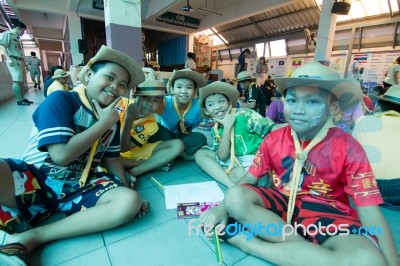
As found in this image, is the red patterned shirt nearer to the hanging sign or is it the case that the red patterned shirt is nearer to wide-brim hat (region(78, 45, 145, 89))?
wide-brim hat (region(78, 45, 145, 89))

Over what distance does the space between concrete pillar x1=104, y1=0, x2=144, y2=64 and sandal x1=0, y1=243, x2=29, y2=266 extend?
296cm

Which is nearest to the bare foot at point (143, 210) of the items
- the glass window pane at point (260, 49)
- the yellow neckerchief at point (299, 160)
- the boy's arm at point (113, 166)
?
the boy's arm at point (113, 166)

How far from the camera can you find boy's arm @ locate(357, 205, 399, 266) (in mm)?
743

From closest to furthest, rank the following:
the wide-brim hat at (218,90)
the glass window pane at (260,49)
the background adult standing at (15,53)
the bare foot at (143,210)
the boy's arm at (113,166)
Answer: the bare foot at (143,210)
the boy's arm at (113,166)
the wide-brim hat at (218,90)
the background adult standing at (15,53)
the glass window pane at (260,49)

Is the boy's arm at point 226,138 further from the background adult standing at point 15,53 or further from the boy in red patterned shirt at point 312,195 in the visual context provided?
the background adult standing at point 15,53

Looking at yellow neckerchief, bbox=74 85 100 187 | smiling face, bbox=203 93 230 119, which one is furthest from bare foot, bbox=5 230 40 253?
smiling face, bbox=203 93 230 119

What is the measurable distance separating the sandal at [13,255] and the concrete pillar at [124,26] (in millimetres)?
2962

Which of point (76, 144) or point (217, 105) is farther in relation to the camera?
point (217, 105)

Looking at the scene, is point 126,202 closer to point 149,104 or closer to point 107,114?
point 107,114

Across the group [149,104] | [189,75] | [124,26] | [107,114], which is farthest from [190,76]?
[124,26]

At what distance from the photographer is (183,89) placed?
6.54 ft

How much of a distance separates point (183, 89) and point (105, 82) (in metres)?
0.97

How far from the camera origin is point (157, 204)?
1331mm

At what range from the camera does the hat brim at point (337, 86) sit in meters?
0.85
